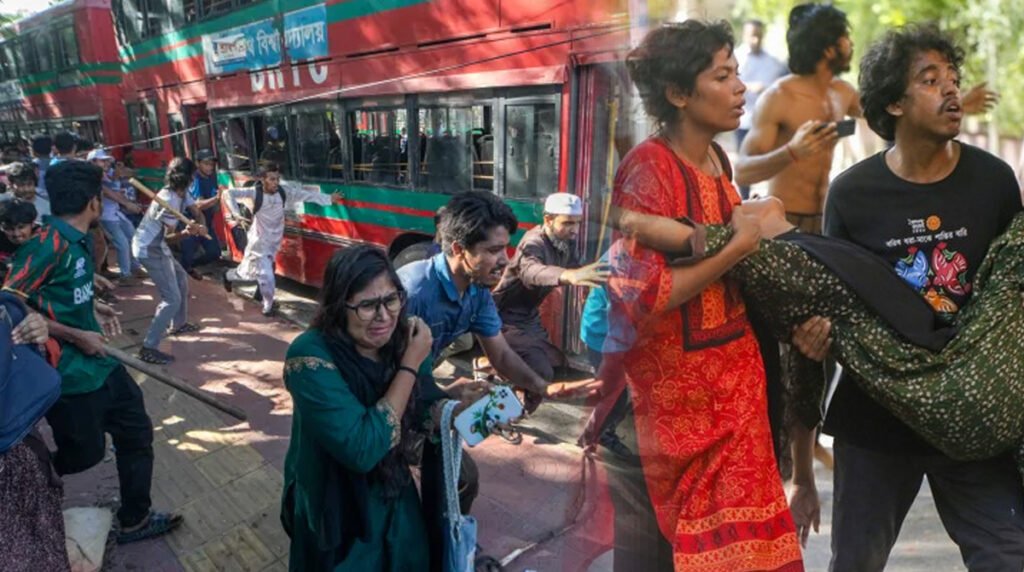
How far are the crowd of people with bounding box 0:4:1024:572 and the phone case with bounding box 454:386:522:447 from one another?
164mm

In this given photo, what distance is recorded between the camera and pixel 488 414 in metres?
1.45

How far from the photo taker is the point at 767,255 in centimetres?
114

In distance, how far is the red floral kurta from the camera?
1.17 m

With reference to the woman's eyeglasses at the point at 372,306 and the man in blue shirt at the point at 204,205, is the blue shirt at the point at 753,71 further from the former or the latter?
the man in blue shirt at the point at 204,205

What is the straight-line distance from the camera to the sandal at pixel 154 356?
182 inches

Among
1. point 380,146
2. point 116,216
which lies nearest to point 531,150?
point 380,146

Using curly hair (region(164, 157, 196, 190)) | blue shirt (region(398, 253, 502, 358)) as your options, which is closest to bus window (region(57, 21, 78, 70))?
curly hair (region(164, 157, 196, 190))

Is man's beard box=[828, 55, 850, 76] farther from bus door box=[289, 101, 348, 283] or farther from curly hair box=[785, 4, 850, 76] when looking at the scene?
bus door box=[289, 101, 348, 283]

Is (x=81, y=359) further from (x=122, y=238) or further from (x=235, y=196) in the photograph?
(x=122, y=238)

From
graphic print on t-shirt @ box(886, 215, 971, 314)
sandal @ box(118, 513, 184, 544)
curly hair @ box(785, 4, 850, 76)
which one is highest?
curly hair @ box(785, 4, 850, 76)

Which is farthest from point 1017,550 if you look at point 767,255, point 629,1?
point 629,1

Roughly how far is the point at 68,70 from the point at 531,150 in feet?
38.8

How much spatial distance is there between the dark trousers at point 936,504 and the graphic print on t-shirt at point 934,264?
1.30ft

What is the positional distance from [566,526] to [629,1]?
218cm
